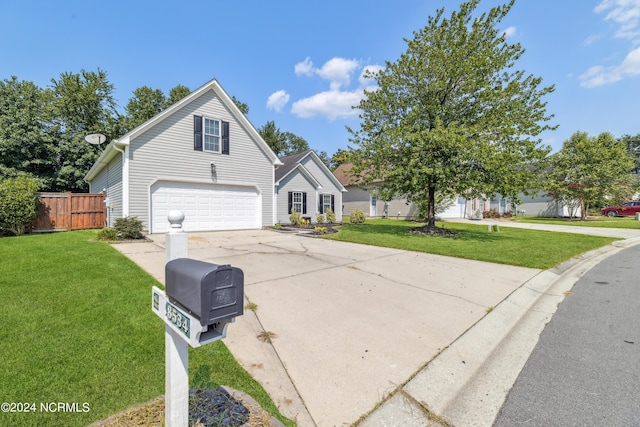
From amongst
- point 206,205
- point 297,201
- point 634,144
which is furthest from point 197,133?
point 634,144

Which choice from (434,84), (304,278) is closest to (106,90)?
(434,84)

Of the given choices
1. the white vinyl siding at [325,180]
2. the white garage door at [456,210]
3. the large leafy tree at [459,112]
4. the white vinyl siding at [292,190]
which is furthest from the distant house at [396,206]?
the large leafy tree at [459,112]

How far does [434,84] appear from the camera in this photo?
1141 cm

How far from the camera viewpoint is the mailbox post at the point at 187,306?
1145 mm

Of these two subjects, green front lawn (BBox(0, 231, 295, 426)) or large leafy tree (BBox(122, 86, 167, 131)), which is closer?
green front lawn (BBox(0, 231, 295, 426))

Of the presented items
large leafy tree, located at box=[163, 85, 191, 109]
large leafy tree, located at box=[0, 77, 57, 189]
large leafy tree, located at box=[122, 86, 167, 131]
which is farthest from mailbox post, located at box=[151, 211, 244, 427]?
large leafy tree, located at box=[163, 85, 191, 109]

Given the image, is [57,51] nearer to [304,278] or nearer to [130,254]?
[130,254]

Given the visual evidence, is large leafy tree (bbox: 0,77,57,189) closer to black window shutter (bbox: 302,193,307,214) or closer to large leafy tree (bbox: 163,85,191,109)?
large leafy tree (bbox: 163,85,191,109)

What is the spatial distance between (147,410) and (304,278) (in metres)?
3.57

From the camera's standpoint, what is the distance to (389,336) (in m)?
3.14

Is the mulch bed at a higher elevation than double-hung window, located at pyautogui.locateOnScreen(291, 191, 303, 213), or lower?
lower

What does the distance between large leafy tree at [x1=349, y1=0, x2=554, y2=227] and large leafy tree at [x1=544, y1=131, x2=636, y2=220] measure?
14691mm

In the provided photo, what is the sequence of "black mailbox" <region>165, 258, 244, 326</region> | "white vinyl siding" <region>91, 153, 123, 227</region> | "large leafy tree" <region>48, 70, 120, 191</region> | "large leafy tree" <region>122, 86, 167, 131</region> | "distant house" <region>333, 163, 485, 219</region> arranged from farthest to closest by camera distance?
"large leafy tree" <region>122, 86, 167, 131</region>, "distant house" <region>333, 163, 485, 219</region>, "large leafy tree" <region>48, 70, 120, 191</region>, "white vinyl siding" <region>91, 153, 123, 227</region>, "black mailbox" <region>165, 258, 244, 326</region>

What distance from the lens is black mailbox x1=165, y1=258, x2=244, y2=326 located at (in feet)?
3.72
